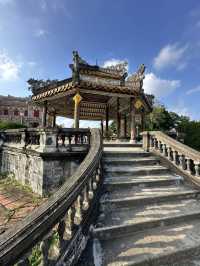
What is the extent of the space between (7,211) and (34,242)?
3.27 meters


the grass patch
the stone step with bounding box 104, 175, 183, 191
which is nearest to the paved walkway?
the grass patch

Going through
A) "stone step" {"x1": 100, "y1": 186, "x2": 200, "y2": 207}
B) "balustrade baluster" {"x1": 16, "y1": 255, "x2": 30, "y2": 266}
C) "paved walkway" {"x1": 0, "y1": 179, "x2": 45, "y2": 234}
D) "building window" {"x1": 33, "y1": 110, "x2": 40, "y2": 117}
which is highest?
"building window" {"x1": 33, "y1": 110, "x2": 40, "y2": 117}

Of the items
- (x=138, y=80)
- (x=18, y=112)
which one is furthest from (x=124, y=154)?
(x=18, y=112)

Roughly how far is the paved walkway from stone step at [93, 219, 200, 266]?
1.89 meters

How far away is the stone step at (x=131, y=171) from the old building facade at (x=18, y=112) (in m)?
36.0

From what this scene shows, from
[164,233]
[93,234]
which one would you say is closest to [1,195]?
[93,234]

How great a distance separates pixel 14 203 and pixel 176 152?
4.88 metres

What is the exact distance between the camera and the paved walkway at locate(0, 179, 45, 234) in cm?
400

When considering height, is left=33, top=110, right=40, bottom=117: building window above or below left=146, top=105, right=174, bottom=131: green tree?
above

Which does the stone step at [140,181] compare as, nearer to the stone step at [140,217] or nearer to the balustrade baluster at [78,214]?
the stone step at [140,217]

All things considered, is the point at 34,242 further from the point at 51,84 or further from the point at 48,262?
the point at 51,84

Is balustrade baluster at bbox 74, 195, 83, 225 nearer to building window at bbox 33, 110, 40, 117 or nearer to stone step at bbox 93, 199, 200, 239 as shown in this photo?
stone step at bbox 93, 199, 200, 239

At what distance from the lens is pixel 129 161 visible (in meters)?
5.96

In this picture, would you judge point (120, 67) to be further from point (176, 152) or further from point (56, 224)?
point (56, 224)
